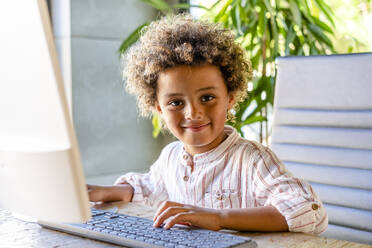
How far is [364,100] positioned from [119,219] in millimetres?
769

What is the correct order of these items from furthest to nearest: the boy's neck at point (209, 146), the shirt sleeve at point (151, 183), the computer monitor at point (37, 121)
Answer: the shirt sleeve at point (151, 183) → the boy's neck at point (209, 146) → the computer monitor at point (37, 121)

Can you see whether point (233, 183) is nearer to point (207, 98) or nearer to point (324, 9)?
point (207, 98)

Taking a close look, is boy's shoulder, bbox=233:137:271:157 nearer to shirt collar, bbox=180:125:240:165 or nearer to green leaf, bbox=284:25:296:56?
shirt collar, bbox=180:125:240:165

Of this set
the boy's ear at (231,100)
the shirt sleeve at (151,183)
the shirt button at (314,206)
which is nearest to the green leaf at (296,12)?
the boy's ear at (231,100)

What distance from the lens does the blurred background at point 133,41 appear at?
8.07 feet

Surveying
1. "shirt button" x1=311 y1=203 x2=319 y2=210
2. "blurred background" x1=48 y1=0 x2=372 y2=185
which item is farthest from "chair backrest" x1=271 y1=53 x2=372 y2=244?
"blurred background" x1=48 y1=0 x2=372 y2=185

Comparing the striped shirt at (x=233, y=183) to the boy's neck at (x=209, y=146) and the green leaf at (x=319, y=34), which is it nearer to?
the boy's neck at (x=209, y=146)

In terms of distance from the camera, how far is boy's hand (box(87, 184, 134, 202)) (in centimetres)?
131

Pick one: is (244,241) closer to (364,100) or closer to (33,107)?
(33,107)

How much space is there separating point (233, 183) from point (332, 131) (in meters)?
0.38

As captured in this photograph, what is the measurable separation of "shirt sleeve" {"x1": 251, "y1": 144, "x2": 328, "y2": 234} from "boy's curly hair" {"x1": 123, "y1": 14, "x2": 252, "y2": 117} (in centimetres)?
28

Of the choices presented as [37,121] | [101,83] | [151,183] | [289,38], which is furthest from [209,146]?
[101,83]

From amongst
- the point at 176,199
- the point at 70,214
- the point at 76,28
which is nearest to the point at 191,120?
the point at 176,199

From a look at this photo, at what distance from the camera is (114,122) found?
3193 millimetres
